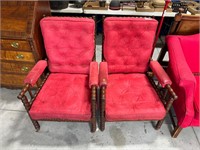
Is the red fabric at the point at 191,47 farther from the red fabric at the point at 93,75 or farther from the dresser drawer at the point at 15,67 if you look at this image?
the dresser drawer at the point at 15,67

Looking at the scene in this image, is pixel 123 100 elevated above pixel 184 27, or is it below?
below

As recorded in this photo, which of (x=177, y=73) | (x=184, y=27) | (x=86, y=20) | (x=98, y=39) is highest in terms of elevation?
(x=86, y=20)

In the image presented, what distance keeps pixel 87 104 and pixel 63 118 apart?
25cm

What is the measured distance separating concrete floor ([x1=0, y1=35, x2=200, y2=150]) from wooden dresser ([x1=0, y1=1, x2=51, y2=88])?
0.70m

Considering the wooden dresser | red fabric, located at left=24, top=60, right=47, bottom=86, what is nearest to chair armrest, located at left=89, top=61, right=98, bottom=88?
red fabric, located at left=24, top=60, right=47, bottom=86

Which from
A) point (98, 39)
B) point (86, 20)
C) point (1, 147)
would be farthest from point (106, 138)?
point (98, 39)

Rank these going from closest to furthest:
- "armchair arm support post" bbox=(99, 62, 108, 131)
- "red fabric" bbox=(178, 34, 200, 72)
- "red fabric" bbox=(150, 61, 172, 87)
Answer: "armchair arm support post" bbox=(99, 62, 108, 131)
"red fabric" bbox=(150, 61, 172, 87)
"red fabric" bbox=(178, 34, 200, 72)

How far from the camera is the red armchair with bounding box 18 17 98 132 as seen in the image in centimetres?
135

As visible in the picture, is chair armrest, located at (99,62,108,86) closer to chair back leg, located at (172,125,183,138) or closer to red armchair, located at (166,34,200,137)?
red armchair, located at (166,34,200,137)

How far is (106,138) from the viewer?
1.60m

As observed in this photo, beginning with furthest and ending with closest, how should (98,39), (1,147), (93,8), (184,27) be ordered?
(98,39), (93,8), (184,27), (1,147)

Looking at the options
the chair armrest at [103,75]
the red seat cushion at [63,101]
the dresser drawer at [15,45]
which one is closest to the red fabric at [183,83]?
the chair armrest at [103,75]

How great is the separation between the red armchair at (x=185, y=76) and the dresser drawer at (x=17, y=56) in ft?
4.81

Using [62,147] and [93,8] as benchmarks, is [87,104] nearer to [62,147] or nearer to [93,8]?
[62,147]
